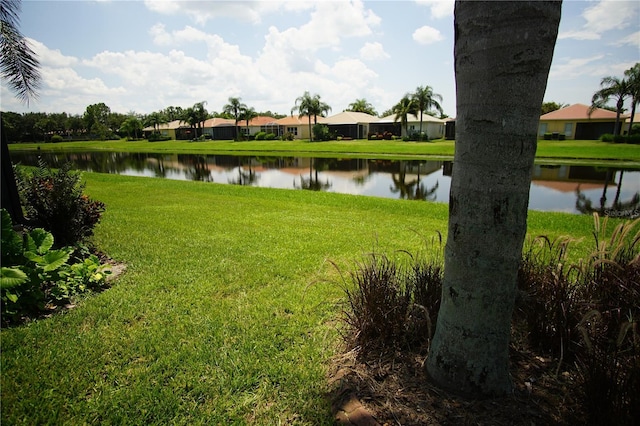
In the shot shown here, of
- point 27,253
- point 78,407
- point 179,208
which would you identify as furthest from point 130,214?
point 78,407

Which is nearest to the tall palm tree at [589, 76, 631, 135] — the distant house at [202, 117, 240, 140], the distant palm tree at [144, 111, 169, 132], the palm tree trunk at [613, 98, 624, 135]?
the palm tree trunk at [613, 98, 624, 135]

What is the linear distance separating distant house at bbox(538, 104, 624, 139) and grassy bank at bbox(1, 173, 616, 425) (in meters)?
52.1

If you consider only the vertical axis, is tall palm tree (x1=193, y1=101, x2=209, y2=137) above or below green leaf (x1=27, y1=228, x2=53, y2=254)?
above

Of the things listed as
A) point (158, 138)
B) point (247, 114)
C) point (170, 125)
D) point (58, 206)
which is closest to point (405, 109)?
point (247, 114)

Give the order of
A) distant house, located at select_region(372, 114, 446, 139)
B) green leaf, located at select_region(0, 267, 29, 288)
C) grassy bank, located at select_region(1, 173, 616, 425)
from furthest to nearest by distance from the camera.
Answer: distant house, located at select_region(372, 114, 446, 139)
green leaf, located at select_region(0, 267, 29, 288)
grassy bank, located at select_region(1, 173, 616, 425)

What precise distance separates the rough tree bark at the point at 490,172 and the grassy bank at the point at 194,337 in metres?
1.11

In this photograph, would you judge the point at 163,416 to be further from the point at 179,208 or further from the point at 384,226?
the point at 179,208

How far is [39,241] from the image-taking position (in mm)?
4594

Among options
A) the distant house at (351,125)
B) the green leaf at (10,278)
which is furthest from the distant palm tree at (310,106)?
the green leaf at (10,278)

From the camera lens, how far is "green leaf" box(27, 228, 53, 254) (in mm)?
4348

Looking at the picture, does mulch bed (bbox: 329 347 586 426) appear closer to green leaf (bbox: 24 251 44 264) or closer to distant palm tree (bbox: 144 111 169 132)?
green leaf (bbox: 24 251 44 264)

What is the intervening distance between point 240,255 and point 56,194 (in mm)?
3285

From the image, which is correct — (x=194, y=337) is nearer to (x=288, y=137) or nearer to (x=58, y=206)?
(x=58, y=206)

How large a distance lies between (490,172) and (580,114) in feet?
198
